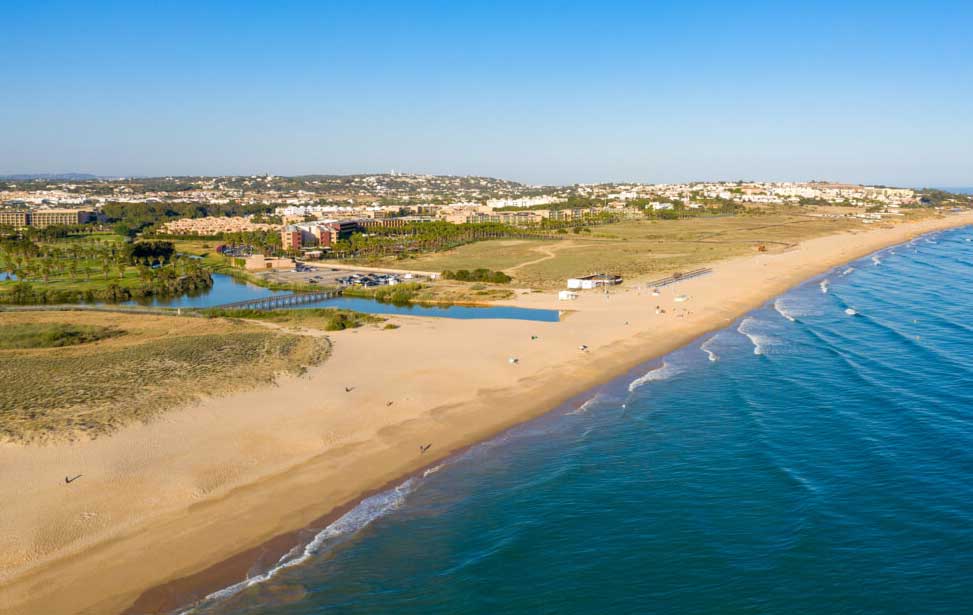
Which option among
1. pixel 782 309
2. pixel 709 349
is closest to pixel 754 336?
pixel 709 349

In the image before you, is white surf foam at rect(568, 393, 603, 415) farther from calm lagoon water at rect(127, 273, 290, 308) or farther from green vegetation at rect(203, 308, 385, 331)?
calm lagoon water at rect(127, 273, 290, 308)

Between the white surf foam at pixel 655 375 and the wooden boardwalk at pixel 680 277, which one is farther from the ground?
the wooden boardwalk at pixel 680 277

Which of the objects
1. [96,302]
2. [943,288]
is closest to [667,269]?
[943,288]

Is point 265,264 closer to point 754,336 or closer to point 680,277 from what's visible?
point 680,277

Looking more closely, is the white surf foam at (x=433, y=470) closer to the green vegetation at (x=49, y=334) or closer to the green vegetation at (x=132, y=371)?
the green vegetation at (x=132, y=371)

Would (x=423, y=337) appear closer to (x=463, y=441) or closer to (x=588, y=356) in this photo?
(x=588, y=356)

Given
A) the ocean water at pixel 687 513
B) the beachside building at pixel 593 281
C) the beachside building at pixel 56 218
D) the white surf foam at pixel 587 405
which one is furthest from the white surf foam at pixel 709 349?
the beachside building at pixel 56 218
